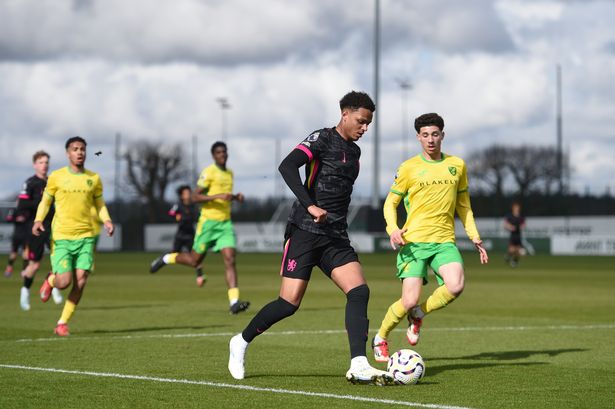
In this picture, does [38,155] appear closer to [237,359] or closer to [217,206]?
[217,206]

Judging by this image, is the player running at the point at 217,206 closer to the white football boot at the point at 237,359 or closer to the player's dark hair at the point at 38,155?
the player's dark hair at the point at 38,155

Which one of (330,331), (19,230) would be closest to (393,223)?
(330,331)

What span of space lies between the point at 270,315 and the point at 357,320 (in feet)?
2.53

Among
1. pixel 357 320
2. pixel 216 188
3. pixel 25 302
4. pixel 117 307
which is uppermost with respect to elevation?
pixel 216 188

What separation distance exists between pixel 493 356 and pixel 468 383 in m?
2.17

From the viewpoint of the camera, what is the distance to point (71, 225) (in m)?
13.2

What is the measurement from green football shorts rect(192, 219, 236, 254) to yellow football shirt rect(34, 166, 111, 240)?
3739 mm

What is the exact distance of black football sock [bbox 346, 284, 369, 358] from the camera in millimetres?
8681

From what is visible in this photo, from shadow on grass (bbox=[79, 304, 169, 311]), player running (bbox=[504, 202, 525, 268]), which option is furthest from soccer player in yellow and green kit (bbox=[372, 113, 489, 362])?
player running (bbox=[504, 202, 525, 268])

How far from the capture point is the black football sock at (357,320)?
8.68 metres

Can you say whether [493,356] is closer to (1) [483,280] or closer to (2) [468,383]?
(2) [468,383]

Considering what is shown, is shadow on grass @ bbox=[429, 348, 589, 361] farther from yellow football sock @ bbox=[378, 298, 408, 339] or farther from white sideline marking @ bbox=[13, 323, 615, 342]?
white sideline marking @ bbox=[13, 323, 615, 342]

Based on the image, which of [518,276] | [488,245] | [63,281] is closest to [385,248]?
[488,245]

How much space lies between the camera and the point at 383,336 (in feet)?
34.0
